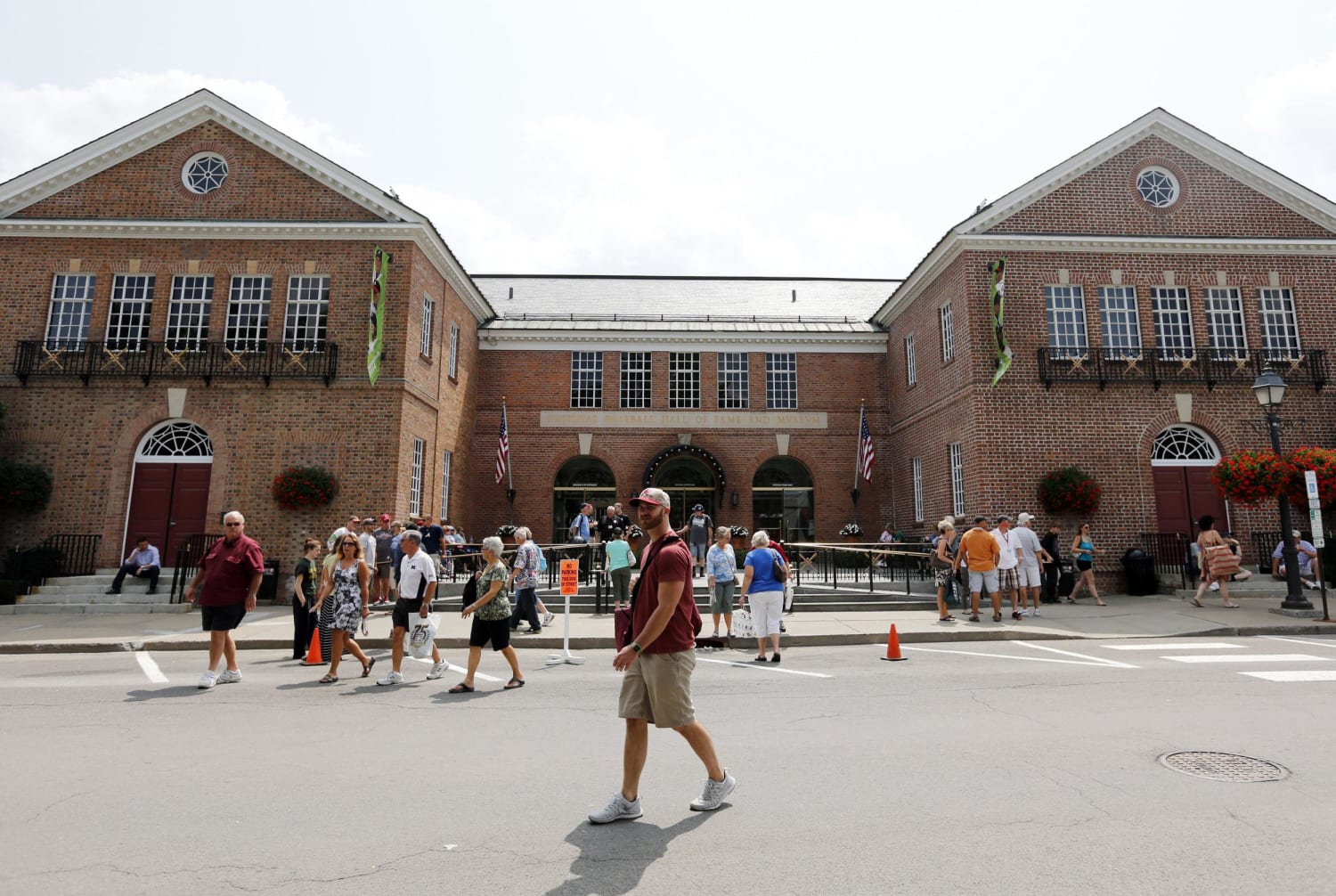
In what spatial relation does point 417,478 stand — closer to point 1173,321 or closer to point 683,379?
point 683,379

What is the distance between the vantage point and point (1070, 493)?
17.0m

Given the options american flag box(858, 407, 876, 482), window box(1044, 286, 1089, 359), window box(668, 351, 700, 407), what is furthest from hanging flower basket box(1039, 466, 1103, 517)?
window box(668, 351, 700, 407)

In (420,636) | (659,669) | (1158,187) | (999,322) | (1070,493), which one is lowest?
(420,636)

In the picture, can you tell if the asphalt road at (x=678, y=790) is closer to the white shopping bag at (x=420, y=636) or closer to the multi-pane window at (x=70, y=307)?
the white shopping bag at (x=420, y=636)

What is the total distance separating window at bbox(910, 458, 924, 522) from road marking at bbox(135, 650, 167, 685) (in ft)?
61.5

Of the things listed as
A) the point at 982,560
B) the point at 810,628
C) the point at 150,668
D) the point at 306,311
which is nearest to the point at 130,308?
the point at 306,311

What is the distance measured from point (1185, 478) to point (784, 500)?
35.2 feet

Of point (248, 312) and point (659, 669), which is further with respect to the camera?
point (248, 312)

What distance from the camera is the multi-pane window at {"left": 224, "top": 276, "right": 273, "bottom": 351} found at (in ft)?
59.3

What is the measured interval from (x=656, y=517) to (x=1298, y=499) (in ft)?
54.7

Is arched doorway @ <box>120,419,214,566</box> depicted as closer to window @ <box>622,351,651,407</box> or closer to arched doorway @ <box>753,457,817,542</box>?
window @ <box>622,351,651,407</box>

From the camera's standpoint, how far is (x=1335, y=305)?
1905 cm

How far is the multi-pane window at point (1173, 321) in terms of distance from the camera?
18656 mm

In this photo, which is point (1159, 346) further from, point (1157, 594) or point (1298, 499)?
point (1157, 594)
